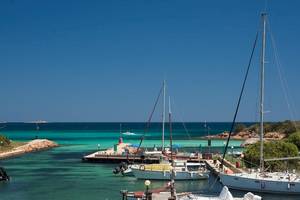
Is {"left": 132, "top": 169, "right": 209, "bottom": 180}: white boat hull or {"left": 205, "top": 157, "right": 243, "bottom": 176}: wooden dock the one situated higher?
{"left": 205, "top": 157, "right": 243, "bottom": 176}: wooden dock

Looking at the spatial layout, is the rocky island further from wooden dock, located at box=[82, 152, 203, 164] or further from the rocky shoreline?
wooden dock, located at box=[82, 152, 203, 164]

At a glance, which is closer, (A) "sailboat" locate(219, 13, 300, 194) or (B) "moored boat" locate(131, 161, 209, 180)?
(A) "sailboat" locate(219, 13, 300, 194)

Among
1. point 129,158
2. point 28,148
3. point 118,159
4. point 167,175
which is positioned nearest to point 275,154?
point 167,175

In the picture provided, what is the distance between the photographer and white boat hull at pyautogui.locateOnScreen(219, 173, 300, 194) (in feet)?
135

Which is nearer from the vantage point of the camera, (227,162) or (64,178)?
(64,178)

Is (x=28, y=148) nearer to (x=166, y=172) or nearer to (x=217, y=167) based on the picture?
(x=217, y=167)

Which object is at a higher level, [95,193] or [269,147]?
[269,147]

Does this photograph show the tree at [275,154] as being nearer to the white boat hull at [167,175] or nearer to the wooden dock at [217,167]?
the wooden dock at [217,167]

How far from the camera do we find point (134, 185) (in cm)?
4916

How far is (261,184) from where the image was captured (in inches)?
1650

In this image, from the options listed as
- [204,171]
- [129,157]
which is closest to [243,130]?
[129,157]

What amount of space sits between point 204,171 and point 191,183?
11.6 feet

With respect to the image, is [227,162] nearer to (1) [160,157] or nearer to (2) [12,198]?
(1) [160,157]

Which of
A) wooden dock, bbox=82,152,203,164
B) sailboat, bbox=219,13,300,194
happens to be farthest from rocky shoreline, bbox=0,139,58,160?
sailboat, bbox=219,13,300,194
